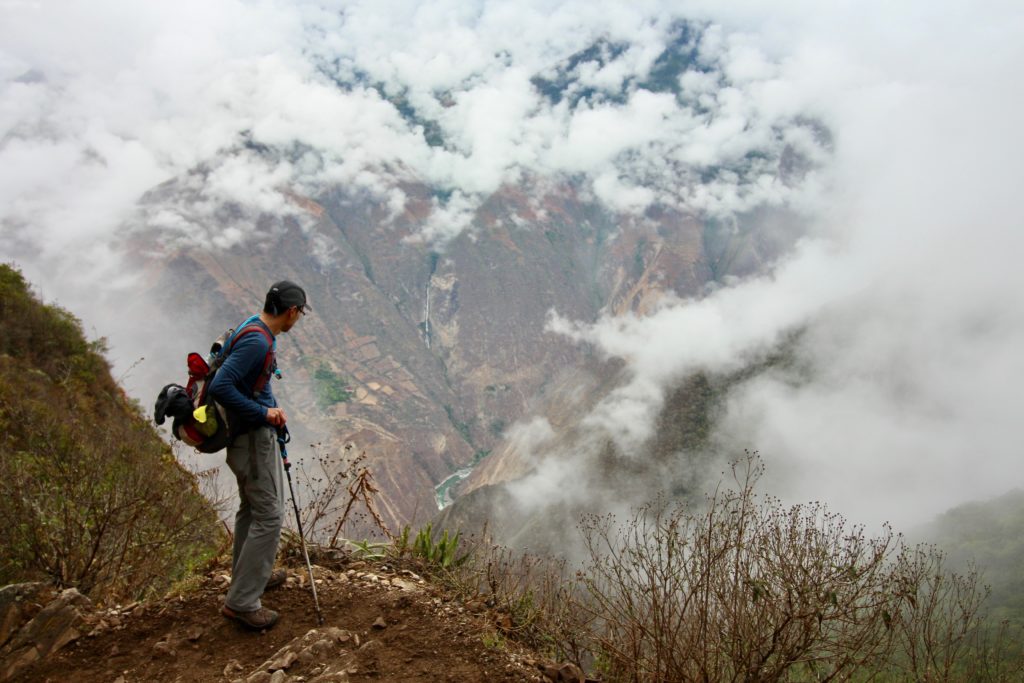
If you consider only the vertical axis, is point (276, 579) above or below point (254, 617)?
above

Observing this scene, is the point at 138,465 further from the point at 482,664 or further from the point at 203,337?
the point at 203,337

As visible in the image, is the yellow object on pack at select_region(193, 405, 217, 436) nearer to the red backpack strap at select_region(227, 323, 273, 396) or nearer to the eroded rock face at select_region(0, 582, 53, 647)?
the red backpack strap at select_region(227, 323, 273, 396)

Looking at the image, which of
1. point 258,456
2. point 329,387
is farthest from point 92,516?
point 329,387

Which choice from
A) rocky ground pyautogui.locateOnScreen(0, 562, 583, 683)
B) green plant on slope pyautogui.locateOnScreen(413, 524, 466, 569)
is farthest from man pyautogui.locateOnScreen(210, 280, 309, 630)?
green plant on slope pyautogui.locateOnScreen(413, 524, 466, 569)

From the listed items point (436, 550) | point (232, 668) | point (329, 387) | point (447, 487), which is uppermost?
point (329, 387)

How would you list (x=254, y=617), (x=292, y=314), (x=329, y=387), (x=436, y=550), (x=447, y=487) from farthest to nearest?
(x=329, y=387), (x=447, y=487), (x=436, y=550), (x=292, y=314), (x=254, y=617)

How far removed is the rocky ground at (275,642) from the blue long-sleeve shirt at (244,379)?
1581mm

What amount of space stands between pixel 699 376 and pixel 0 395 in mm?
105839

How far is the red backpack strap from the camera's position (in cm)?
427

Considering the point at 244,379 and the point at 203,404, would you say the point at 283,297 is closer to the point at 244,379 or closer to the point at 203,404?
the point at 244,379

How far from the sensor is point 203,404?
13.7 feet

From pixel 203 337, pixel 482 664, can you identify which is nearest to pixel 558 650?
pixel 482 664

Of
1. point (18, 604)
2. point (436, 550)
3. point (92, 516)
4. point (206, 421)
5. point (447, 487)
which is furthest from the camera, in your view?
point (447, 487)

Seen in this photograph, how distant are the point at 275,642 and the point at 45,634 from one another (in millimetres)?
1567
